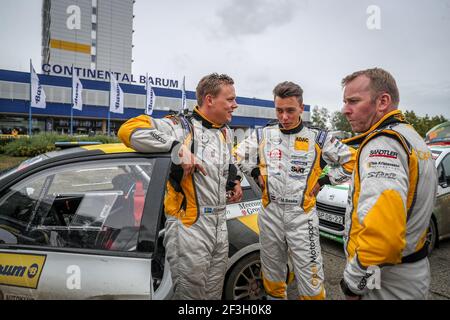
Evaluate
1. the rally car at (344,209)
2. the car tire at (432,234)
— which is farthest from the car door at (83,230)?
the car tire at (432,234)

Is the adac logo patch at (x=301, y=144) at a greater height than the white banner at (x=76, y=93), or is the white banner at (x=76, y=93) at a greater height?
the white banner at (x=76, y=93)

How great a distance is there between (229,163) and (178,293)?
940 mm

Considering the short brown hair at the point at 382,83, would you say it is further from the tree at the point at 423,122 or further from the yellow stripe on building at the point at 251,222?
the tree at the point at 423,122

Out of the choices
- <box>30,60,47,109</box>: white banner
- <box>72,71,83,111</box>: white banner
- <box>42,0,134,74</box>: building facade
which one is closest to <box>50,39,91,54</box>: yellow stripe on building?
<box>42,0,134,74</box>: building facade

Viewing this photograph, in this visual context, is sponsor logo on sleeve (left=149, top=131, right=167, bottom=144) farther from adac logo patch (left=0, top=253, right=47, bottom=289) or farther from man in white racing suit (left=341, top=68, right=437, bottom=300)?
man in white racing suit (left=341, top=68, right=437, bottom=300)

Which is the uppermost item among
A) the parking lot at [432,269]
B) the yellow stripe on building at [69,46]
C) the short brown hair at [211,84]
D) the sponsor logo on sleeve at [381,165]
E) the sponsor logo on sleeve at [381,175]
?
the yellow stripe on building at [69,46]

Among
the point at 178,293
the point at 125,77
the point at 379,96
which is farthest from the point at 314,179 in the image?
the point at 125,77

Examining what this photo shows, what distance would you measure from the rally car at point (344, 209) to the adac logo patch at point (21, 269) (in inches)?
136

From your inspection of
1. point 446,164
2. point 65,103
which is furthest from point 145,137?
point 65,103

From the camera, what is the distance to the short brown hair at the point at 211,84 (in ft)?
6.27

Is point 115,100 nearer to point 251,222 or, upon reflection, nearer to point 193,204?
point 251,222

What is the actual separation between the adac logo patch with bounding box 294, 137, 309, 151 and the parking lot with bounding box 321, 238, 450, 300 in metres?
1.58

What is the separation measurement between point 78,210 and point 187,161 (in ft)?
3.40
